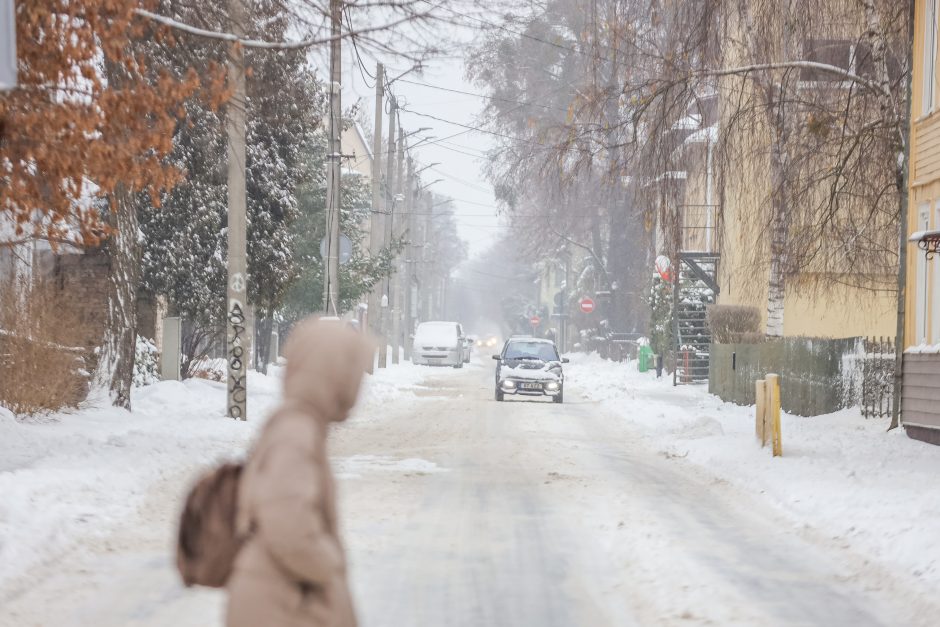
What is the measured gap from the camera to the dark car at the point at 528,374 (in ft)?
107

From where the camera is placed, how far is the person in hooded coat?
12.1 feet

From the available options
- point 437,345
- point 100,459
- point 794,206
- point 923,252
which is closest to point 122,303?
point 100,459

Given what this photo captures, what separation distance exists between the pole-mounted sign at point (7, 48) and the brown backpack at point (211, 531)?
14.5 ft

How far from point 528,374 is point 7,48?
25451 mm

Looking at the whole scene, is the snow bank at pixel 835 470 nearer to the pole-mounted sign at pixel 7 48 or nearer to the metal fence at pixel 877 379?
the metal fence at pixel 877 379

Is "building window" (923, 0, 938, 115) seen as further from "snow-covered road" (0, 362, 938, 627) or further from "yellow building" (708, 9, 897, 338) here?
"snow-covered road" (0, 362, 938, 627)

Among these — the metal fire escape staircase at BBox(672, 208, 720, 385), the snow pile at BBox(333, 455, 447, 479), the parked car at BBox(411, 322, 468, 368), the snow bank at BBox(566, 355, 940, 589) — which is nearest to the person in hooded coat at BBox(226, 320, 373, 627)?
the snow bank at BBox(566, 355, 940, 589)

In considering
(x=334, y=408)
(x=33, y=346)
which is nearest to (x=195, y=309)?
(x=33, y=346)

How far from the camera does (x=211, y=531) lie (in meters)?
4.06

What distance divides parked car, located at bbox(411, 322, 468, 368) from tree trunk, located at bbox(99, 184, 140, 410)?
37.6 meters

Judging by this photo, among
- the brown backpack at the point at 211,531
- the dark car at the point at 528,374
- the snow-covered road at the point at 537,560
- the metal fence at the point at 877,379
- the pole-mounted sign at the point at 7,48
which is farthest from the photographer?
the dark car at the point at 528,374

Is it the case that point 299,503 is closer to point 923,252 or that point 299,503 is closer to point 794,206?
point 794,206

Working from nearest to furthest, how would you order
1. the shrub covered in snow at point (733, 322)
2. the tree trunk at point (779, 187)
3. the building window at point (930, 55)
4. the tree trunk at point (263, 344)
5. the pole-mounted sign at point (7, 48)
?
the pole-mounted sign at point (7, 48) < the tree trunk at point (779, 187) < the building window at point (930, 55) < the shrub covered in snow at point (733, 322) < the tree trunk at point (263, 344)

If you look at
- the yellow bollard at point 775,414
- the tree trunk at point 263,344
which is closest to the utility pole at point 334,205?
the tree trunk at point 263,344
